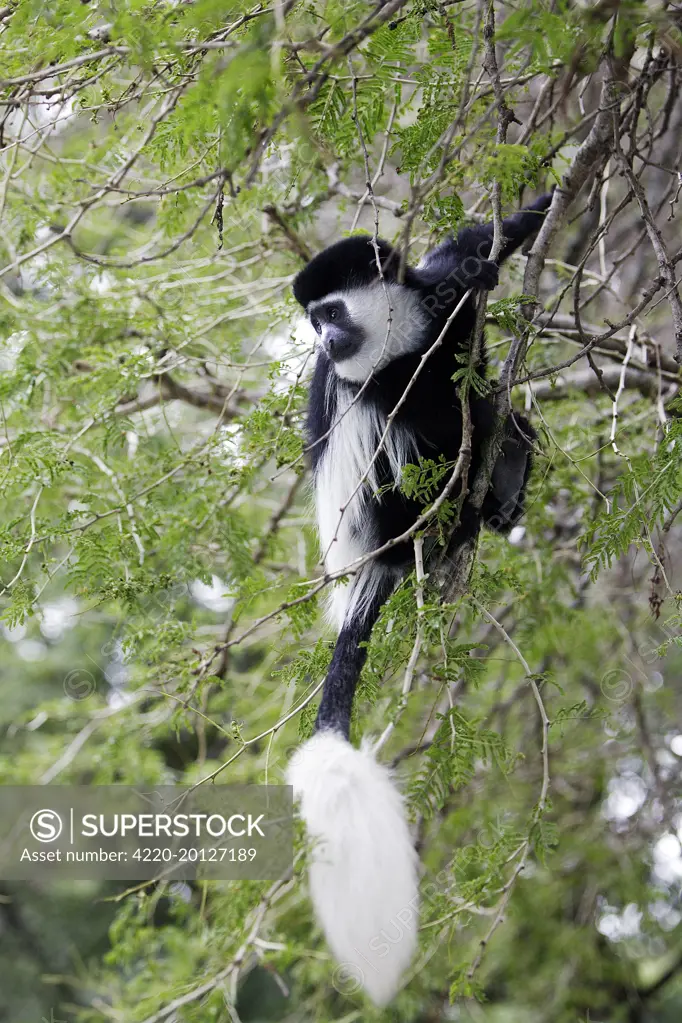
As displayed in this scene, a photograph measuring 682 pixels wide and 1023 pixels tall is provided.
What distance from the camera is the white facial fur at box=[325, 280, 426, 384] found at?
2.39 m

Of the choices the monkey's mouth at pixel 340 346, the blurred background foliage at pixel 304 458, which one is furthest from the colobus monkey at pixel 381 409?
the blurred background foliage at pixel 304 458

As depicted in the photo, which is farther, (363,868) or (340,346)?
(340,346)

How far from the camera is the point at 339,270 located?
242cm

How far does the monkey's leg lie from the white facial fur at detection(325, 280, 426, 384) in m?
0.34

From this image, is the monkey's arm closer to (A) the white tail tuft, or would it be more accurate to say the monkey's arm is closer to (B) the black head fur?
(B) the black head fur

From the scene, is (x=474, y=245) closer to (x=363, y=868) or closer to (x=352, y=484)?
(x=352, y=484)

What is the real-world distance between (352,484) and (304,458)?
16cm

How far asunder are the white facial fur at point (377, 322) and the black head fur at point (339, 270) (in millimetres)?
23

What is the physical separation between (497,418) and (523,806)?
229 centimetres

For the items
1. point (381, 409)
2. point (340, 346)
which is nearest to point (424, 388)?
point (381, 409)

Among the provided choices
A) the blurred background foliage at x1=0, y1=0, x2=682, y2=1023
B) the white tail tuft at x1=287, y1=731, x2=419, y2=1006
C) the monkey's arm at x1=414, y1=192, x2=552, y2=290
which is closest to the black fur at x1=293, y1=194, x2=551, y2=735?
the monkey's arm at x1=414, y1=192, x2=552, y2=290

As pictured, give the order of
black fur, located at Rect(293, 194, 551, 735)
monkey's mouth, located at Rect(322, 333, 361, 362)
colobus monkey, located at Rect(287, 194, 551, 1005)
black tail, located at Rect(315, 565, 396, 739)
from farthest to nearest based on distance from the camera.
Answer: monkey's mouth, located at Rect(322, 333, 361, 362) → black fur, located at Rect(293, 194, 551, 735) → colobus monkey, located at Rect(287, 194, 551, 1005) → black tail, located at Rect(315, 565, 396, 739)

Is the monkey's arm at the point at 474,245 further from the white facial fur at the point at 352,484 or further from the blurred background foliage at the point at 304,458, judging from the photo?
the white facial fur at the point at 352,484

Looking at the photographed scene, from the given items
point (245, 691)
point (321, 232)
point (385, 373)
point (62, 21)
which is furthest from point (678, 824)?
point (321, 232)
